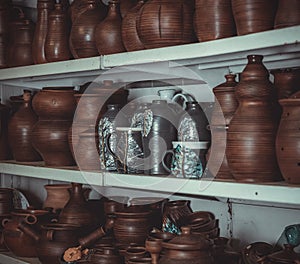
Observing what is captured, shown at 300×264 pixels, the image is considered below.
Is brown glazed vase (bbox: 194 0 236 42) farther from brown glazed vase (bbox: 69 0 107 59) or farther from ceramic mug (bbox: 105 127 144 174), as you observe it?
brown glazed vase (bbox: 69 0 107 59)

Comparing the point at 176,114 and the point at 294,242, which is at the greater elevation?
the point at 176,114

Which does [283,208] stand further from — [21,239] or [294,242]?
[21,239]

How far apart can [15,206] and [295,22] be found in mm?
1523

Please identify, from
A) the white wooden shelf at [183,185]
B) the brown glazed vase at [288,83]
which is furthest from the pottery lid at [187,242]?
the brown glazed vase at [288,83]

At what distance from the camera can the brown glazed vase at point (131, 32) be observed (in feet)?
5.28

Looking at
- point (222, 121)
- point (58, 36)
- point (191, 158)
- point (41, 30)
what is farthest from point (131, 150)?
point (41, 30)

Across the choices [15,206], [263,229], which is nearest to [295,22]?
[263,229]

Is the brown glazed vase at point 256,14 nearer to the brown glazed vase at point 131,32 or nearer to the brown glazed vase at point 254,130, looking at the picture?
the brown glazed vase at point 254,130

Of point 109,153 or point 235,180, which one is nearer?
point 235,180

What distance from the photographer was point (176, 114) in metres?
1.59

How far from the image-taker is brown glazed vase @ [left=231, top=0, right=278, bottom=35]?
4.25ft

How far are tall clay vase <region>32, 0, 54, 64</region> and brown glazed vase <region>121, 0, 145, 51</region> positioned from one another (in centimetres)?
47

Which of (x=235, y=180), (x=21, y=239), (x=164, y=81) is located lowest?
(x=21, y=239)

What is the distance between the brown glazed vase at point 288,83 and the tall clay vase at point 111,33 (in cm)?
52
